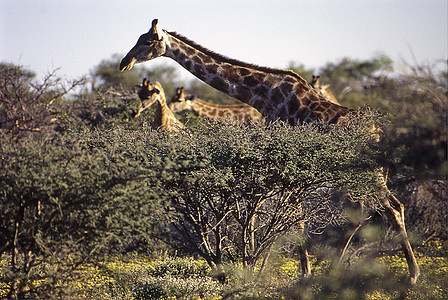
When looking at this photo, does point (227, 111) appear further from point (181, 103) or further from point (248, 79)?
point (248, 79)

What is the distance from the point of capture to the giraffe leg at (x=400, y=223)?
9.12m

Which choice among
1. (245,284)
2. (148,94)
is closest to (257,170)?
(245,284)

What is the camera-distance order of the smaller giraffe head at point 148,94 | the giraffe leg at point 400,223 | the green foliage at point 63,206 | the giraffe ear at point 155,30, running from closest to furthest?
1. the green foliage at point 63,206
2. the giraffe leg at point 400,223
3. the giraffe ear at point 155,30
4. the smaller giraffe head at point 148,94

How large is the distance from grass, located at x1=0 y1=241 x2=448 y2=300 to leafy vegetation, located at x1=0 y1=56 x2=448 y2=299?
0.03 m

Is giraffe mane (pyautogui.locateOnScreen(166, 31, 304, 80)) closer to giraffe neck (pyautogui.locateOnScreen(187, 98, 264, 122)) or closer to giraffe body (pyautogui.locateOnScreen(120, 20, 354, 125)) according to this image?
giraffe body (pyautogui.locateOnScreen(120, 20, 354, 125))

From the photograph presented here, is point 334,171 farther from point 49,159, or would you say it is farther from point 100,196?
point 49,159

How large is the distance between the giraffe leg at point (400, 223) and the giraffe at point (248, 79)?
1.71m

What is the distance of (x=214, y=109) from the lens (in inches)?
642

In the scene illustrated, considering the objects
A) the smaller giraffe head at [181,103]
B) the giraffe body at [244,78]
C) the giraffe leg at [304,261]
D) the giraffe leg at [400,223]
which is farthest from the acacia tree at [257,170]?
the smaller giraffe head at [181,103]

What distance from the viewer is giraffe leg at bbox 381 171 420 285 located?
9.12 metres

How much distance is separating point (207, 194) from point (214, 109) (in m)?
8.52

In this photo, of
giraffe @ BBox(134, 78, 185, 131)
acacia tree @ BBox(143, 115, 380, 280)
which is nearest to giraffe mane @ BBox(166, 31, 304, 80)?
acacia tree @ BBox(143, 115, 380, 280)

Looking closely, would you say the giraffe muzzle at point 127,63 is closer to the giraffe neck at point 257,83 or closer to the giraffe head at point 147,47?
the giraffe head at point 147,47

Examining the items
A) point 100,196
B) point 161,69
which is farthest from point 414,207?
point 161,69
